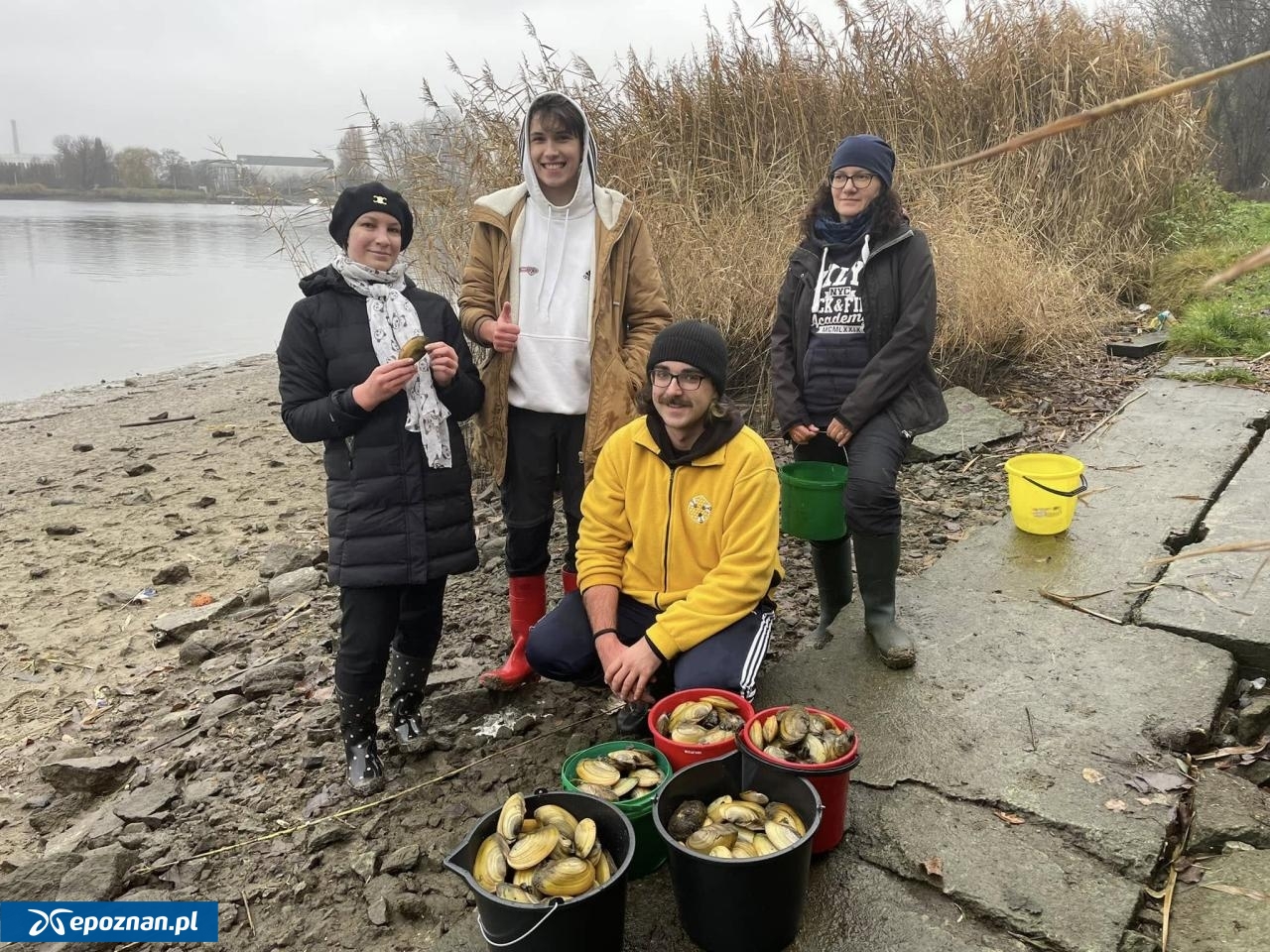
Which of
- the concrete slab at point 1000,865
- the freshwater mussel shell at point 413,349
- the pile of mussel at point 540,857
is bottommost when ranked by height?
the concrete slab at point 1000,865

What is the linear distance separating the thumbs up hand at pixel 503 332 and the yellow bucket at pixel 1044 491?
86.5 inches

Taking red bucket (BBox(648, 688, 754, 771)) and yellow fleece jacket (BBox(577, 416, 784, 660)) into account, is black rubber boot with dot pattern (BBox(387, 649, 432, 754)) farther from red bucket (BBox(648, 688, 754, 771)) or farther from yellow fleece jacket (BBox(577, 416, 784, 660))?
red bucket (BBox(648, 688, 754, 771))

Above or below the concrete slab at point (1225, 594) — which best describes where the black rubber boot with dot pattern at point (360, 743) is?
below

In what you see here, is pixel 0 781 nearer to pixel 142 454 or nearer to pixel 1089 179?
pixel 142 454

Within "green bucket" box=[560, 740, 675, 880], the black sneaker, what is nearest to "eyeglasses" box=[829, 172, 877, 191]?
the black sneaker

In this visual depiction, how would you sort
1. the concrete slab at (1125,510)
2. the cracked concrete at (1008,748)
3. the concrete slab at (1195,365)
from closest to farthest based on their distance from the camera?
the cracked concrete at (1008,748) < the concrete slab at (1125,510) < the concrete slab at (1195,365)

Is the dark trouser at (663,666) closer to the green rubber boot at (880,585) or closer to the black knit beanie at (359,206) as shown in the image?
the green rubber boot at (880,585)

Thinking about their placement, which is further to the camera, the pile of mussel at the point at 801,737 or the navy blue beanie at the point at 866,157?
the navy blue beanie at the point at 866,157

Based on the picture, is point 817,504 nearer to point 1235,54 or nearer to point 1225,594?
point 1225,594

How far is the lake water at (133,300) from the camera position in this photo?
41.7 ft

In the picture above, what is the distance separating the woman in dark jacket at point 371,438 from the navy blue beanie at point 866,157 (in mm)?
1489

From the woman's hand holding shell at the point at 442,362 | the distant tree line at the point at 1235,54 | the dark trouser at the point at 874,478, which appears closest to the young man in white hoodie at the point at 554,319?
the woman's hand holding shell at the point at 442,362

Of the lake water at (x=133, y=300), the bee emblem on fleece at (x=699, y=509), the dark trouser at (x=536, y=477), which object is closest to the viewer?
the bee emblem on fleece at (x=699, y=509)

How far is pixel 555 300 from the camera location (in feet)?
10.3
